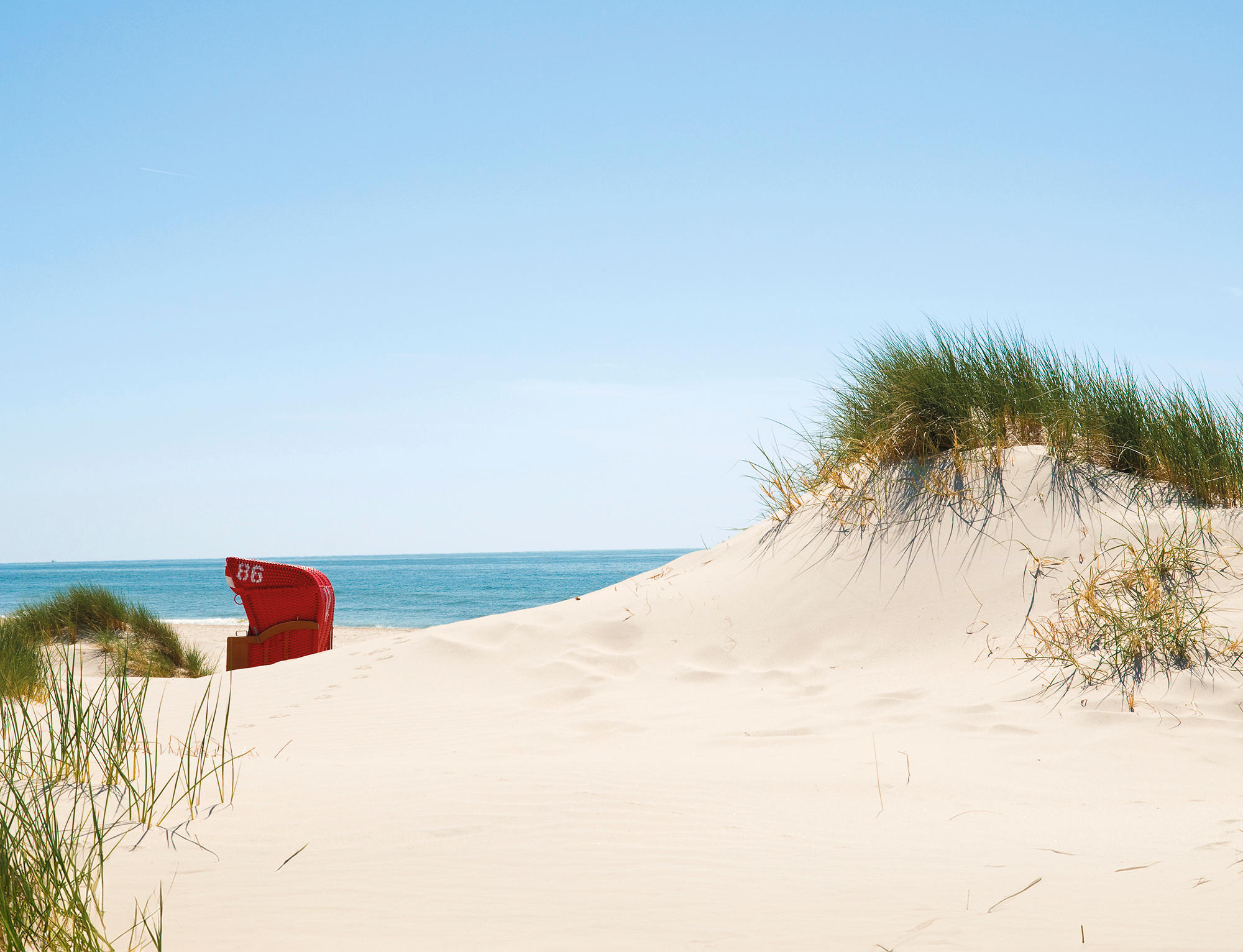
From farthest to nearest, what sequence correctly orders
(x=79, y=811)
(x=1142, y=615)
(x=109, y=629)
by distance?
(x=109, y=629), (x=1142, y=615), (x=79, y=811)

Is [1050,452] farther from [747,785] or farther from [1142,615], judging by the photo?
[747,785]

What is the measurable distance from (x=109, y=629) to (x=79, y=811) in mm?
9816

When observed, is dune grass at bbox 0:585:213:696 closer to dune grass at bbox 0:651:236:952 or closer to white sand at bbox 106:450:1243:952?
white sand at bbox 106:450:1243:952

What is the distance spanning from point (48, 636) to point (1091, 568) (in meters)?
11.5

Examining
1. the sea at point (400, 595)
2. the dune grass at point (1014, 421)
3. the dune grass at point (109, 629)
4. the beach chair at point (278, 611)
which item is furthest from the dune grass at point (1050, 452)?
the sea at point (400, 595)

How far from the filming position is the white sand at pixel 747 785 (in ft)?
6.65

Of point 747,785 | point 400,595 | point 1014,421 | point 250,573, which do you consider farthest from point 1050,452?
point 400,595

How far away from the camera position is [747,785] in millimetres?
3311

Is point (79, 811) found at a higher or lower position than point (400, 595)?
higher

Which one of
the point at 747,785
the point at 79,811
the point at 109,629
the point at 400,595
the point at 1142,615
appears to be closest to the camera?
the point at 79,811

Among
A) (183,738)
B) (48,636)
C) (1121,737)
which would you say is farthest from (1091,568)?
(48,636)

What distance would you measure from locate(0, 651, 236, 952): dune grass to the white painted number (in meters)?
3.77

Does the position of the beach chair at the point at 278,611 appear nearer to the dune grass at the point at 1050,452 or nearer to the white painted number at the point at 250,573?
the white painted number at the point at 250,573

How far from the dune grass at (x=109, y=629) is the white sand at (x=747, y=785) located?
3565mm
